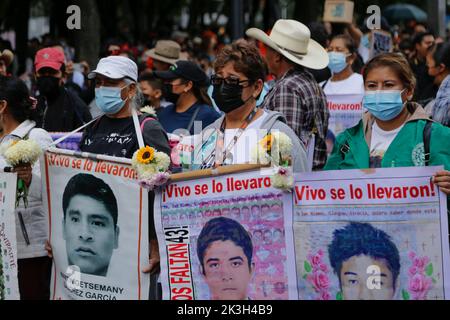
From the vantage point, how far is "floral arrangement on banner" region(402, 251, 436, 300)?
17.1 feet

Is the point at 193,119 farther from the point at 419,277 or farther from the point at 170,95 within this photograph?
the point at 419,277

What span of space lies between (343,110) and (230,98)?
166 inches

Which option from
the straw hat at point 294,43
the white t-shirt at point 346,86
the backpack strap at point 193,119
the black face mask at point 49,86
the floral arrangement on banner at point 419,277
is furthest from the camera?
the white t-shirt at point 346,86

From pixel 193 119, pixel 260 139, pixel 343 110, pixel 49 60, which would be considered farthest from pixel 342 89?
pixel 260 139

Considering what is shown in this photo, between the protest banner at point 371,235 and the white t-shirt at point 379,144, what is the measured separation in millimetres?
442

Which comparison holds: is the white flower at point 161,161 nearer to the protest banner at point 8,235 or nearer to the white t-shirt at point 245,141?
the white t-shirt at point 245,141

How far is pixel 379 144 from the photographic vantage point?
5797 millimetres

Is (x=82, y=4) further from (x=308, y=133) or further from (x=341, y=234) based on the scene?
(x=341, y=234)

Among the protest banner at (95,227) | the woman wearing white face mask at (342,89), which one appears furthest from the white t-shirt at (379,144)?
the woman wearing white face mask at (342,89)

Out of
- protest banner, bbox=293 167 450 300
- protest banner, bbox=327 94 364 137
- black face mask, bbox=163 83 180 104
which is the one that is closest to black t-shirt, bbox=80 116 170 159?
protest banner, bbox=293 167 450 300

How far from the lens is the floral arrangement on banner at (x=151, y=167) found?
5684 mm

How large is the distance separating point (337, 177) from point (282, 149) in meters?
0.32

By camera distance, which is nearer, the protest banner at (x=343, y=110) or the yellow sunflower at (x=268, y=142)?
the yellow sunflower at (x=268, y=142)

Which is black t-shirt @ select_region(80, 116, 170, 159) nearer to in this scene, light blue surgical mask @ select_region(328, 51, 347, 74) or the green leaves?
the green leaves
